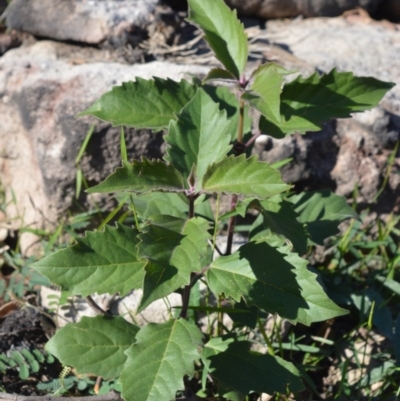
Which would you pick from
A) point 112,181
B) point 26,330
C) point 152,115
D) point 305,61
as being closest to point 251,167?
point 112,181

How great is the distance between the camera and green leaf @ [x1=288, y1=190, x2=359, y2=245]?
7.02ft

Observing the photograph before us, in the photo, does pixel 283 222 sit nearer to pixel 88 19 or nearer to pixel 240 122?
pixel 240 122

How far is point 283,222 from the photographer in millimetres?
1852

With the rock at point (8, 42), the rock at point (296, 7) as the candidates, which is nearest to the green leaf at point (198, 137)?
the rock at point (8, 42)

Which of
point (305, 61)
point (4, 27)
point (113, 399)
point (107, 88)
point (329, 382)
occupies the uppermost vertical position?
point (4, 27)

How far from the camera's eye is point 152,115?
1.83 m

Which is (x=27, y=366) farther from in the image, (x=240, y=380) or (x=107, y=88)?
(x=107, y=88)

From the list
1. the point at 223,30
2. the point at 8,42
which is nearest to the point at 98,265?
the point at 223,30

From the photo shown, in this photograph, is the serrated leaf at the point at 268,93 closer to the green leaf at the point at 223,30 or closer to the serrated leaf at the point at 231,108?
the green leaf at the point at 223,30

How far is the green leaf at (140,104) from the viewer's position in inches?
71.4

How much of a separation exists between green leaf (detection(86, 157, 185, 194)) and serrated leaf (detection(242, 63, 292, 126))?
0.28 m

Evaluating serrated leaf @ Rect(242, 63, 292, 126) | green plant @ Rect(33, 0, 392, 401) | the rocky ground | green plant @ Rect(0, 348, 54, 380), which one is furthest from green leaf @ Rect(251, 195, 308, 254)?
green plant @ Rect(0, 348, 54, 380)

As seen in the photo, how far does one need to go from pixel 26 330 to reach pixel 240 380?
94 cm

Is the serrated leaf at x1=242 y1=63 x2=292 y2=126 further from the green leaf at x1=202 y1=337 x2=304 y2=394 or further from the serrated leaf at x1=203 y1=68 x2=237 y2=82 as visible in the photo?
the green leaf at x1=202 y1=337 x2=304 y2=394
